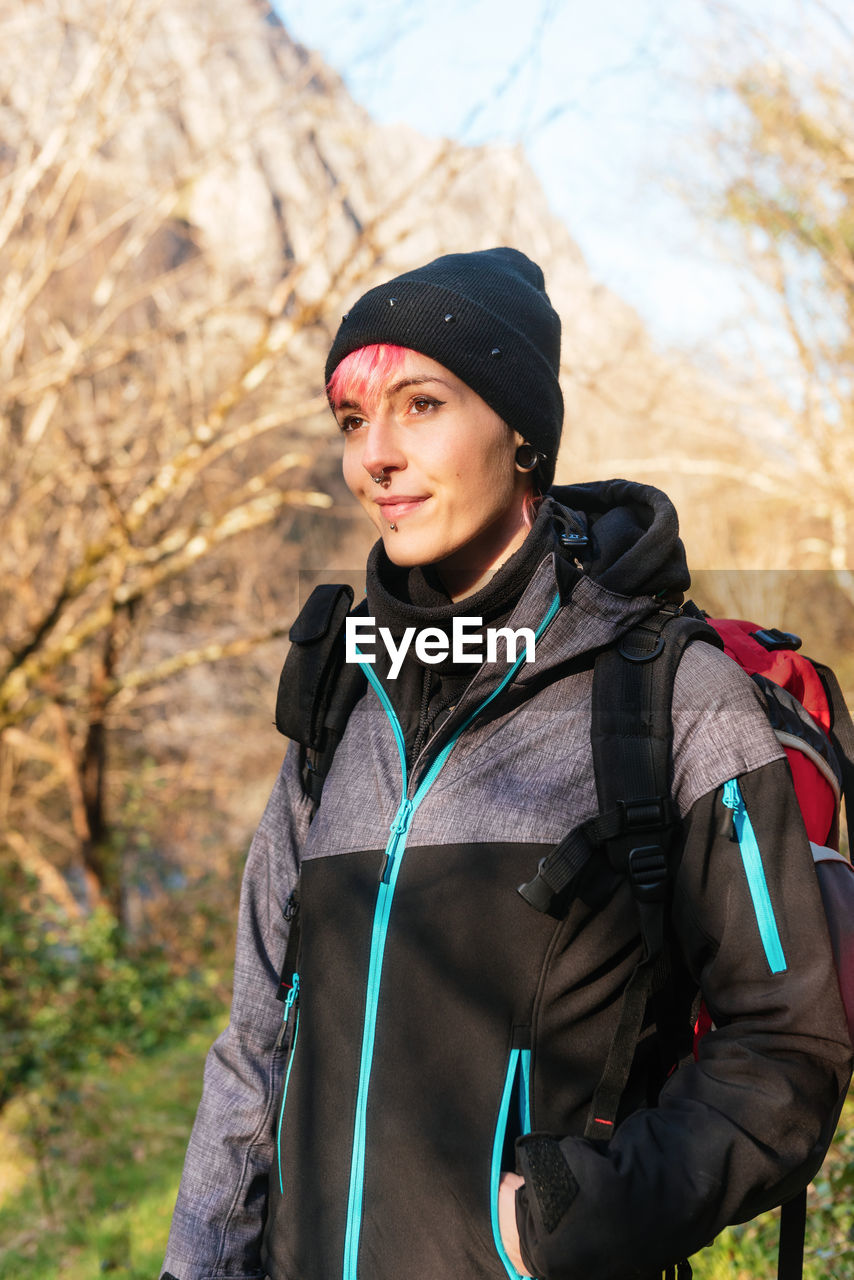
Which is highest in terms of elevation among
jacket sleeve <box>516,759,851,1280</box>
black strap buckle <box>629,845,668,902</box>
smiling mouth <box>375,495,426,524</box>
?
smiling mouth <box>375,495,426,524</box>

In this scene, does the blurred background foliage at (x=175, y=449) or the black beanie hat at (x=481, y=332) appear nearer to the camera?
the black beanie hat at (x=481, y=332)

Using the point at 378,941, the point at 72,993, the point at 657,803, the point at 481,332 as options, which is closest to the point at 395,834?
the point at 378,941

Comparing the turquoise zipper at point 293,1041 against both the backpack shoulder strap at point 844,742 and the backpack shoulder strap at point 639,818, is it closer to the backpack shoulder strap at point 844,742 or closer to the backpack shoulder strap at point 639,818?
the backpack shoulder strap at point 639,818

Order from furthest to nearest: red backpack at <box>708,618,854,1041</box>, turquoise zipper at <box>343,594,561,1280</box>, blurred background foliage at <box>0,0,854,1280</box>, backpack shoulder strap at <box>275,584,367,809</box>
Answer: blurred background foliage at <box>0,0,854,1280</box> < backpack shoulder strap at <box>275,584,367,809</box> < turquoise zipper at <box>343,594,561,1280</box> < red backpack at <box>708,618,854,1041</box>

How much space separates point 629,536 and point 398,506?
38cm

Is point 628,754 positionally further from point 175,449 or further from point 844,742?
point 175,449

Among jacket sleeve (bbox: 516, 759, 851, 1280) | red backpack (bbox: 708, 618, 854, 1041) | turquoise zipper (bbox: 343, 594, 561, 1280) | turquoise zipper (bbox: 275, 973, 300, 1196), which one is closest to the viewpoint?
jacket sleeve (bbox: 516, 759, 851, 1280)

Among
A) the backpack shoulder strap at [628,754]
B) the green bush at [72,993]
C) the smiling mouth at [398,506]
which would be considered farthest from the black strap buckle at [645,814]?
the green bush at [72,993]

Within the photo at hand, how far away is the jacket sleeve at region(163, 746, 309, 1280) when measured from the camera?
5.28ft

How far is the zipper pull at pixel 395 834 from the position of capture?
1506 mm

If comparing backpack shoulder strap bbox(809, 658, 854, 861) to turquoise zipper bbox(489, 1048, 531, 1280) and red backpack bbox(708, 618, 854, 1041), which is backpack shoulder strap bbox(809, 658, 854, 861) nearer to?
red backpack bbox(708, 618, 854, 1041)

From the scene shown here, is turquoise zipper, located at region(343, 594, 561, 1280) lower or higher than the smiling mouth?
lower

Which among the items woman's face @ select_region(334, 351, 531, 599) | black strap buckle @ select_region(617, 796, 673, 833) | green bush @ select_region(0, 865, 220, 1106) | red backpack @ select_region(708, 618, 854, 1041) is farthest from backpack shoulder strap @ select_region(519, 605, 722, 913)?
green bush @ select_region(0, 865, 220, 1106)

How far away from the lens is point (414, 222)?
21.3ft
